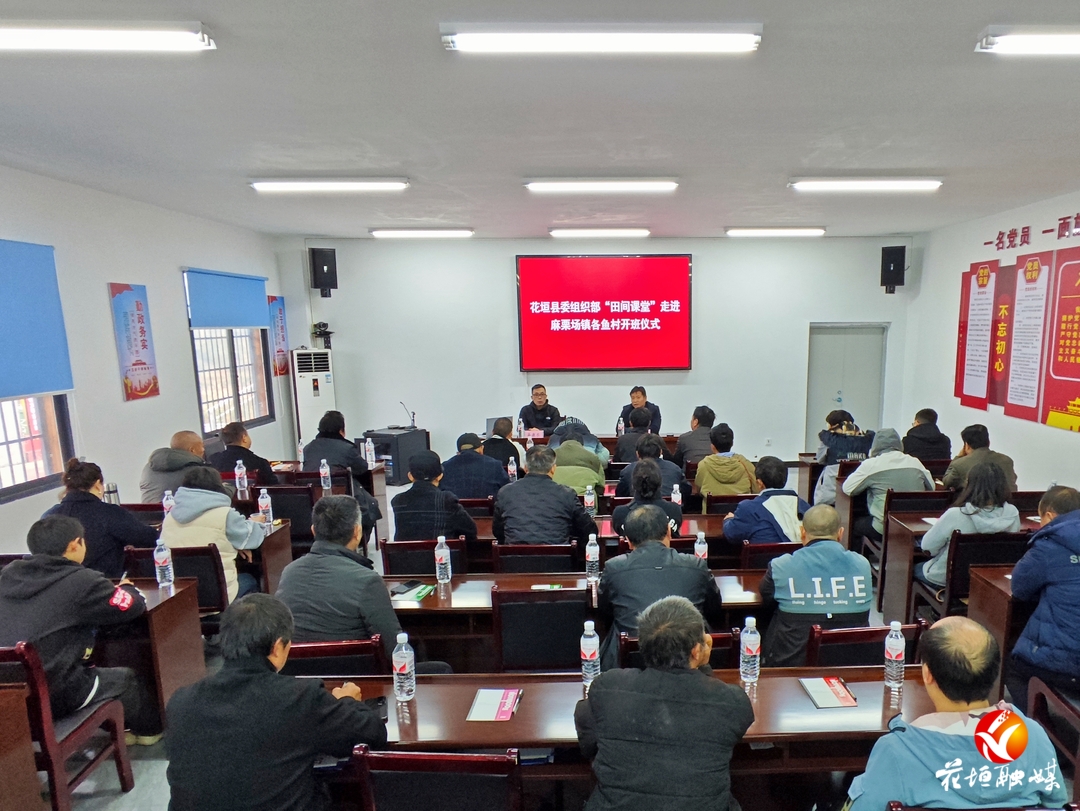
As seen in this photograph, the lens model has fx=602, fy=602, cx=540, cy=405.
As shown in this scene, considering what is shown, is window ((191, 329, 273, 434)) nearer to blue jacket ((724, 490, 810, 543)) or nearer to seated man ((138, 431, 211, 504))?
seated man ((138, 431, 211, 504))

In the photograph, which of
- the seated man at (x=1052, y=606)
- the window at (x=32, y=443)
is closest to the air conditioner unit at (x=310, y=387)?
the window at (x=32, y=443)

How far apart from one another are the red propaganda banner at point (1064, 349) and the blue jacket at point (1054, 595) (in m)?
3.81

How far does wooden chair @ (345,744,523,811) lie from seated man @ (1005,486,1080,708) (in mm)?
2378

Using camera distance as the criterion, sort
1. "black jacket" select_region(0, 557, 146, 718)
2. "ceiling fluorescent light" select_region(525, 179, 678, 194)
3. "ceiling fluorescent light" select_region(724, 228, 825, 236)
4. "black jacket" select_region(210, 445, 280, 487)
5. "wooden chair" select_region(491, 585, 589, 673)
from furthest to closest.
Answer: "ceiling fluorescent light" select_region(724, 228, 825, 236)
"black jacket" select_region(210, 445, 280, 487)
"ceiling fluorescent light" select_region(525, 179, 678, 194)
"wooden chair" select_region(491, 585, 589, 673)
"black jacket" select_region(0, 557, 146, 718)

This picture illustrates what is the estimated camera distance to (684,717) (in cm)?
162

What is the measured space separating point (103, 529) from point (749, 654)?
3.34m

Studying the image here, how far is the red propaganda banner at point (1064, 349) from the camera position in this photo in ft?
17.7

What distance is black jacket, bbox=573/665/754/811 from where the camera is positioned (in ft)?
5.21

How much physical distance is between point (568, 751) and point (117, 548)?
2.80m

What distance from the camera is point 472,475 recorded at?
14.8 ft

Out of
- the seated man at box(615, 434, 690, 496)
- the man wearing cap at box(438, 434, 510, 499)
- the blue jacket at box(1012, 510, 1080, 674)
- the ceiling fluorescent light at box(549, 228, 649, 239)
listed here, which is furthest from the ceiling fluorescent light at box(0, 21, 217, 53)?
the ceiling fluorescent light at box(549, 228, 649, 239)

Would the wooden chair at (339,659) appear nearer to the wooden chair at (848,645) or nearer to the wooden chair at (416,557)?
the wooden chair at (416,557)

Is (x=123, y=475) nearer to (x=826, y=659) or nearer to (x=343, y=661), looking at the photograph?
(x=343, y=661)

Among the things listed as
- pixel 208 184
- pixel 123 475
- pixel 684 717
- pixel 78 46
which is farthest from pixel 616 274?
pixel 684 717
